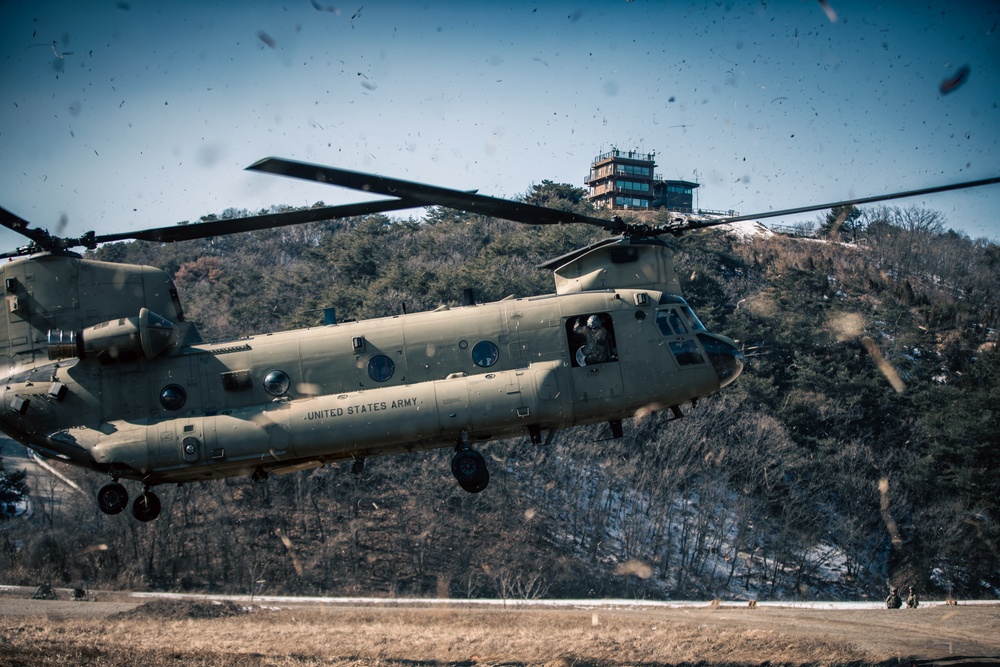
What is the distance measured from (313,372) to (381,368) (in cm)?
124

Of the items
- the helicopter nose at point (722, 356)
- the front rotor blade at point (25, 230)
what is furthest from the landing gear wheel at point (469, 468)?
the front rotor blade at point (25, 230)

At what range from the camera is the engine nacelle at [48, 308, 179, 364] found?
51.3ft

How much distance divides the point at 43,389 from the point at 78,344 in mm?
1104

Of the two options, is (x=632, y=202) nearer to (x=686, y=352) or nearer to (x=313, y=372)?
(x=686, y=352)

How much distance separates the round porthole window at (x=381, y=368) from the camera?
50.9 feet

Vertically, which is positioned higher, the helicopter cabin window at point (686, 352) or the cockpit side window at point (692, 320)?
the cockpit side window at point (692, 320)

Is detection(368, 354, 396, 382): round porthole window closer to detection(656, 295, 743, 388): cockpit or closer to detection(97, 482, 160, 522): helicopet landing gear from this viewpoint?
detection(97, 482, 160, 522): helicopet landing gear

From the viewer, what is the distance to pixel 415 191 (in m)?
13.3

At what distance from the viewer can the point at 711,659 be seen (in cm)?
1706

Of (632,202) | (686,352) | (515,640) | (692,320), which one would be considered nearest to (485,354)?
(686,352)

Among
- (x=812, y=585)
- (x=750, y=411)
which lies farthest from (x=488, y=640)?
(x=750, y=411)

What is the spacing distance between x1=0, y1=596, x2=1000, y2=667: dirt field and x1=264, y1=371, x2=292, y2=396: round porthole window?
5253mm

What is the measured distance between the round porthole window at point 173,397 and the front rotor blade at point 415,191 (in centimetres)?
565

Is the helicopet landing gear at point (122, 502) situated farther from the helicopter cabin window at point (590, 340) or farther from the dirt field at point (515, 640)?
the helicopter cabin window at point (590, 340)
